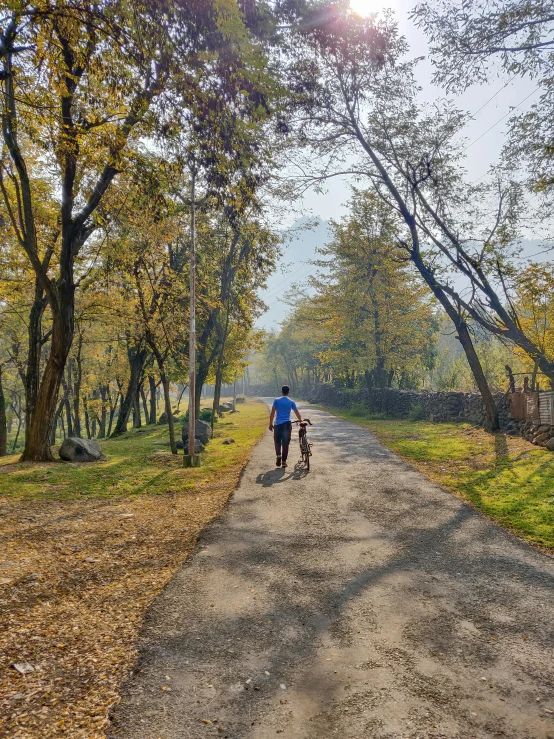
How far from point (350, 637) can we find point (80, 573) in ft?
10.8

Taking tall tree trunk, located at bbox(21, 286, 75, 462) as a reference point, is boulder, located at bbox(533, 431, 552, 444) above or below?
below

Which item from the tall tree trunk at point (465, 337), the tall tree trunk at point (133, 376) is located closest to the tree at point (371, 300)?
the tall tree trunk at point (465, 337)

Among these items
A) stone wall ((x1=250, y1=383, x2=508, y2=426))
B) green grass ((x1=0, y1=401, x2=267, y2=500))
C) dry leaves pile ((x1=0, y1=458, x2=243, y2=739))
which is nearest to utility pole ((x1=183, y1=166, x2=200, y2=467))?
green grass ((x1=0, y1=401, x2=267, y2=500))

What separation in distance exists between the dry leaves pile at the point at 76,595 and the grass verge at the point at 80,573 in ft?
0.03

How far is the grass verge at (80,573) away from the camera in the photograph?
292cm

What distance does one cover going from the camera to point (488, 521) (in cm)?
677

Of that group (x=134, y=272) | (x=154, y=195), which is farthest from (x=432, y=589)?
(x=134, y=272)

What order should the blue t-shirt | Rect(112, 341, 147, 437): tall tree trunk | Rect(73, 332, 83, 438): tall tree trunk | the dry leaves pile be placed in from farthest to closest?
Rect(73, 332, 83, 438): tall tree trunk < Rect(112, 341, 147, 437): tall tree trunk < the blue t-shirt < the dry leaves pile

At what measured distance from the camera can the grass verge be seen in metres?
2.92

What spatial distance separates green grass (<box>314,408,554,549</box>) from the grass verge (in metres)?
4.80

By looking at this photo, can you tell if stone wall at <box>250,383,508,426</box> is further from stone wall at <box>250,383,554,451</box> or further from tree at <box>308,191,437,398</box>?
tree at <box>308,191,437,398</box>

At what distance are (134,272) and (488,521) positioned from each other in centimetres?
1108

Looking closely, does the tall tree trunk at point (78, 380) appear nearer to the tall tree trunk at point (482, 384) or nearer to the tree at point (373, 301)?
the tree at point (373, 301)

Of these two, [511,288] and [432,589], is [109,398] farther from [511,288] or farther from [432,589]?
[432,589]
